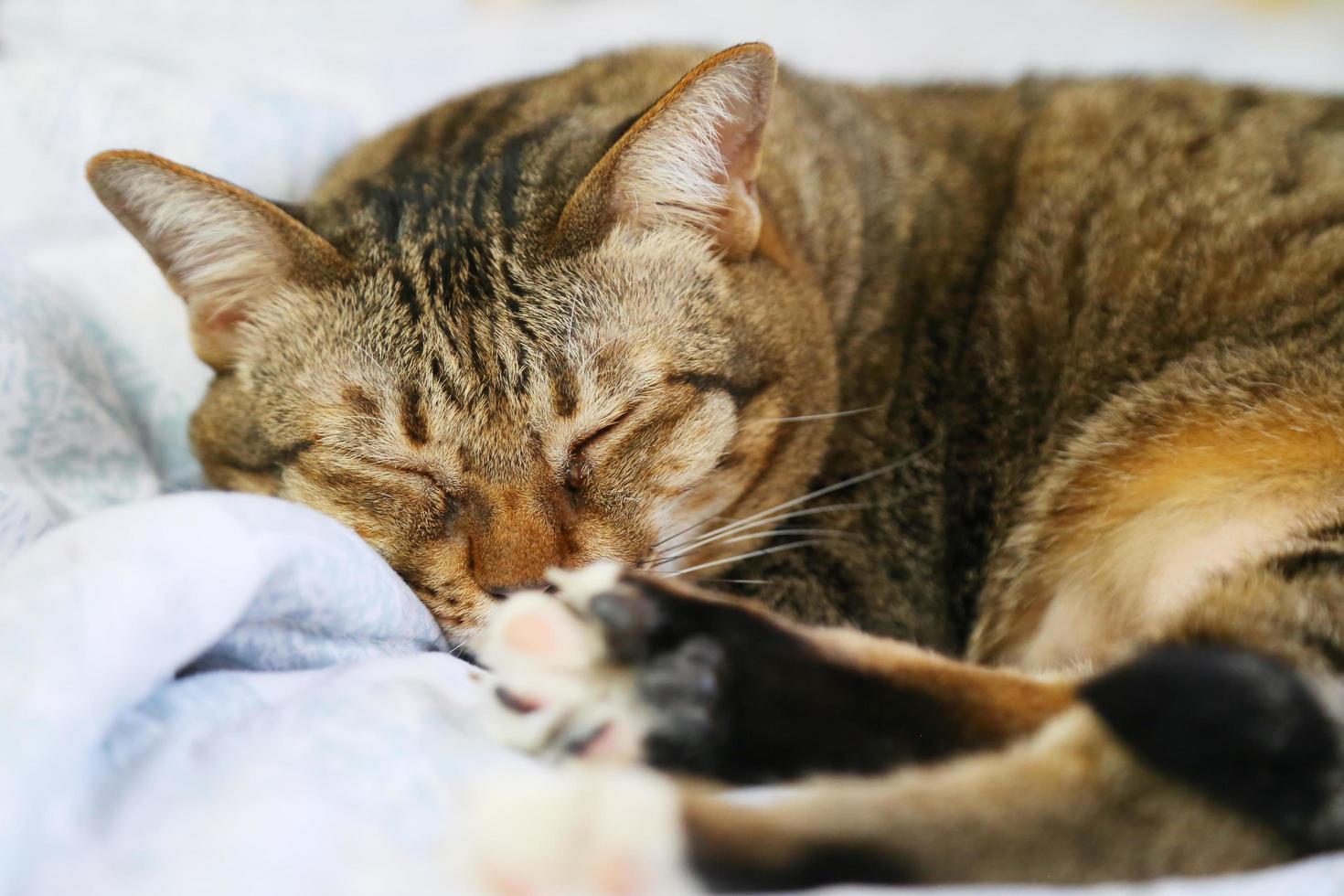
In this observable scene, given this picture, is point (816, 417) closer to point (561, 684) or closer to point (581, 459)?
point (581, 459)

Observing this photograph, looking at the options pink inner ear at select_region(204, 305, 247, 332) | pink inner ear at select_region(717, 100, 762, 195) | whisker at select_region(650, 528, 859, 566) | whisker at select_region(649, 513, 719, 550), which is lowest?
whisker at select_region(650, 528, 859, 566)

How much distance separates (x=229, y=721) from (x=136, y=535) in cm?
17

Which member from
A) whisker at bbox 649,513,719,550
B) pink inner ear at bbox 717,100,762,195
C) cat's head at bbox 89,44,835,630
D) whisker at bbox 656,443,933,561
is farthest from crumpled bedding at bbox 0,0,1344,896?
pink inner ear at bbox 717,100,762,195

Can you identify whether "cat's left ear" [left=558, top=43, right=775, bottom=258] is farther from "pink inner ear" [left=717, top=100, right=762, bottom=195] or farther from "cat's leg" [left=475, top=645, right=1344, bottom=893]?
"cat's leg" [left=475, top=645, right=1344, bottom=893]

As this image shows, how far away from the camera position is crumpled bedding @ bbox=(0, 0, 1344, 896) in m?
0.64

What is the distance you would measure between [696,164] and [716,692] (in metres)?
0.69

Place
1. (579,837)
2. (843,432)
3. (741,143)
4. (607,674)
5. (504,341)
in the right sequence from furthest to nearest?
1. (843,432)
2. (741,143)
3. (504,341)
4. (607,674)
5. (579,837)

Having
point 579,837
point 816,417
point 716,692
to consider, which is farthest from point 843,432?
point 579,837

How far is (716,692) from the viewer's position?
0.75 meters

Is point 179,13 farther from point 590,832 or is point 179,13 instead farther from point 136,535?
point 590,832

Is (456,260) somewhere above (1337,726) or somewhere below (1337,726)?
above

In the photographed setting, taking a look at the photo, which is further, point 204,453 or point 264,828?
point 204,453

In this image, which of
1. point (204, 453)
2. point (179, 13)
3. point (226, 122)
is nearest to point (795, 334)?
point (204, 453)

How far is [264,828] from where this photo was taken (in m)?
0.65
